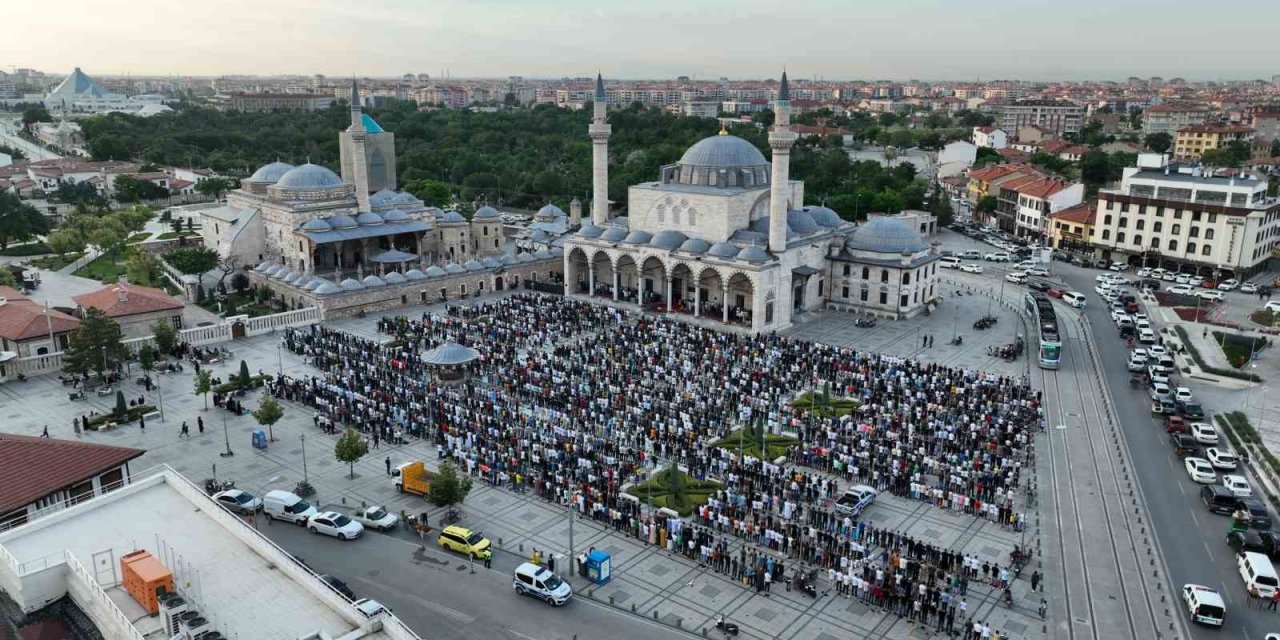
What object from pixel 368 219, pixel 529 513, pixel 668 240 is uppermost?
pixel 668 240

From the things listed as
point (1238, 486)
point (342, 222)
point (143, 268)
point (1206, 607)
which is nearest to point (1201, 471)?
point (1238, 486)

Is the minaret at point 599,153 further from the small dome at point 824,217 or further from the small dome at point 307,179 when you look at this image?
the small dome at point 307,179

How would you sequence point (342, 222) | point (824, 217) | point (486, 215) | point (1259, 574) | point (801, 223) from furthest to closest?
point (486, 215)
point (342, 222)
point (824, 217)
point (801, 223)
point (1259, 574)

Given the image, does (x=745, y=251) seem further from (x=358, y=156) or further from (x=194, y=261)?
(x=194, y=261)

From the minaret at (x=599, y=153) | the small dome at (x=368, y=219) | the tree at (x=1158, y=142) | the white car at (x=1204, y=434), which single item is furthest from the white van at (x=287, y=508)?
the tree at (x=1158, y=142)

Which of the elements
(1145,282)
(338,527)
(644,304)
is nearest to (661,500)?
(338,527)

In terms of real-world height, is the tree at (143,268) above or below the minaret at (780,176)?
below
